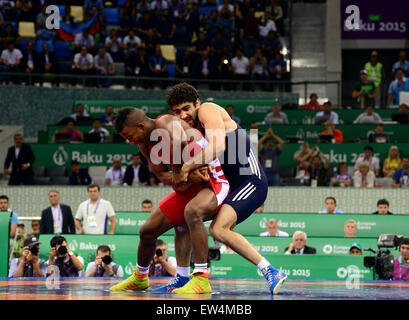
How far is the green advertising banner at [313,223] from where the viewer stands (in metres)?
12.1

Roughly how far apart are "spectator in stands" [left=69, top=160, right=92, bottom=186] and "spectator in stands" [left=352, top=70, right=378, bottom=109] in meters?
7.18

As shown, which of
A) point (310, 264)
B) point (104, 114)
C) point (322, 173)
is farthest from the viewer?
point (104, 114)

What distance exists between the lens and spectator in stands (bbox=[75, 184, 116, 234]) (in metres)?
12.2

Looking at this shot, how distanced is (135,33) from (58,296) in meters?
15.9

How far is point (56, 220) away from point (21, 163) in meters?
2.99

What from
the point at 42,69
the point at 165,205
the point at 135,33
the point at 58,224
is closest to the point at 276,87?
the point at 135,33

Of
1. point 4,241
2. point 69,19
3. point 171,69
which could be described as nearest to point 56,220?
point 4,241

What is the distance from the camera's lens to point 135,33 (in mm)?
20703

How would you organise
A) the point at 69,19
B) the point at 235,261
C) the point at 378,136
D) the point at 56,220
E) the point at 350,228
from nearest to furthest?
the point at 235,261 < the point at 350,228 < the point at 56,220 < the point at 378,136 < the point at 69,19

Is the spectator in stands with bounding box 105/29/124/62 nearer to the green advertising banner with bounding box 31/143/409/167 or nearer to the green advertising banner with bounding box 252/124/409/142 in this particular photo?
the green advertising banner with bounding box 31/143/409/167

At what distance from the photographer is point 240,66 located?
1988 cm

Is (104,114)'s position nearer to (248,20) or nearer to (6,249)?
(248,20)

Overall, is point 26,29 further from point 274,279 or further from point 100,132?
point 274,279

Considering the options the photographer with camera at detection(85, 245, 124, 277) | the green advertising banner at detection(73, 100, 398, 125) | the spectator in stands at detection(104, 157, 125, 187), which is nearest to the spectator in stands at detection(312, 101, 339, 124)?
the green advertising banner at detection(73, 100, 398, 125)
